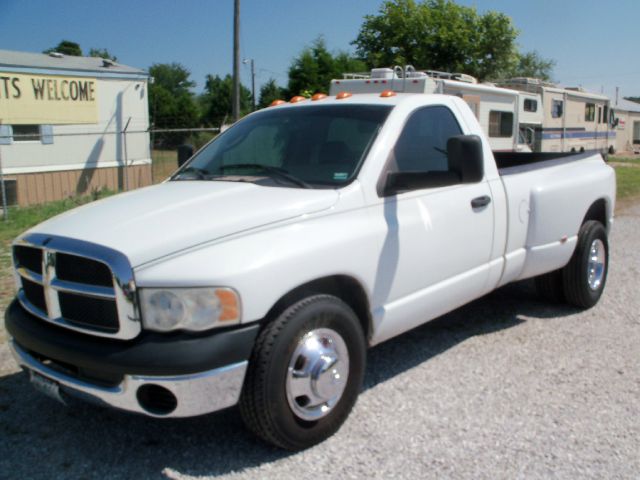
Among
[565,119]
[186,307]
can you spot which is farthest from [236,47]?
[186,307]

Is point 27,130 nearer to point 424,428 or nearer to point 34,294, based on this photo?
point 34,294

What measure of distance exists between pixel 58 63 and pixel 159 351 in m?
15.2

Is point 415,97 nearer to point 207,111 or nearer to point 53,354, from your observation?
point 53,354

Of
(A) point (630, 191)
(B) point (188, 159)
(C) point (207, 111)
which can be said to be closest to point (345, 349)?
(B) point (188, 159)

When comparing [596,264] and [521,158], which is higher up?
[521,158]

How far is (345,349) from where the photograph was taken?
137 inches

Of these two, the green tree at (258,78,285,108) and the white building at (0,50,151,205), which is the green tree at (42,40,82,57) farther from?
the white building at (0,50,151,205)

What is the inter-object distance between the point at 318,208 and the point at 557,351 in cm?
236

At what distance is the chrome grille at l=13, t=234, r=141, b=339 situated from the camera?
2910mm

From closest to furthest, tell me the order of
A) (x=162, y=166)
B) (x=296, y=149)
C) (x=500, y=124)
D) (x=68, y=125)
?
(x=296, y=149), (x=68, y=125), (x=500, y=124), (x=162, y=166)

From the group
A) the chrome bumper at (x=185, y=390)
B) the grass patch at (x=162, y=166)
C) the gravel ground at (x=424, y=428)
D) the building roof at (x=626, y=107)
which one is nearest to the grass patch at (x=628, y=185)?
the grass patch at (x=162, y=166)

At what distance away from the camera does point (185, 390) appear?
289cm

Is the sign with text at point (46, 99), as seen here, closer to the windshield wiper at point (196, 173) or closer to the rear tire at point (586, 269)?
the windshield wiper at point (196, 173)

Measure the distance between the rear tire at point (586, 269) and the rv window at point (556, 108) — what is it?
740 inches
